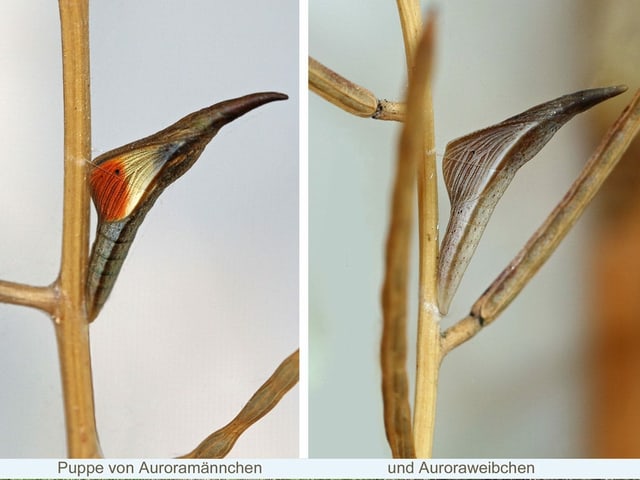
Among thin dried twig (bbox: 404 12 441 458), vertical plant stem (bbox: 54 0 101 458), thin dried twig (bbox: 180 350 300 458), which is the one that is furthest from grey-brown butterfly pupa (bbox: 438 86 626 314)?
vertical plant stem (bbox: 54 0 101 458)

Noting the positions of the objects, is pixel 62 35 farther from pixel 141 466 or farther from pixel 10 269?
pixel 141 466

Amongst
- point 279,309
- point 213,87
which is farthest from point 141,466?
point 213,87

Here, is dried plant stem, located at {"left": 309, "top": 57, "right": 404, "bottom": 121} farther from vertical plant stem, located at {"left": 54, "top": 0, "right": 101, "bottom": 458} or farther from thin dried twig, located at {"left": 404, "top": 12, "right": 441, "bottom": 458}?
vertical plant stem, located at {"left": 54, "top": 0, "right": 101, "bottom": 458}

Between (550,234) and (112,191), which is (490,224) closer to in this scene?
(550,234)

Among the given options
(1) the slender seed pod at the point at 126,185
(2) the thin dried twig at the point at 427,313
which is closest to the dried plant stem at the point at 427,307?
(2) the thin dried twig at the point at 427,313

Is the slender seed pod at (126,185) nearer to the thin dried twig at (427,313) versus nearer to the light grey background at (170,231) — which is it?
the light grey background at (170,231)
